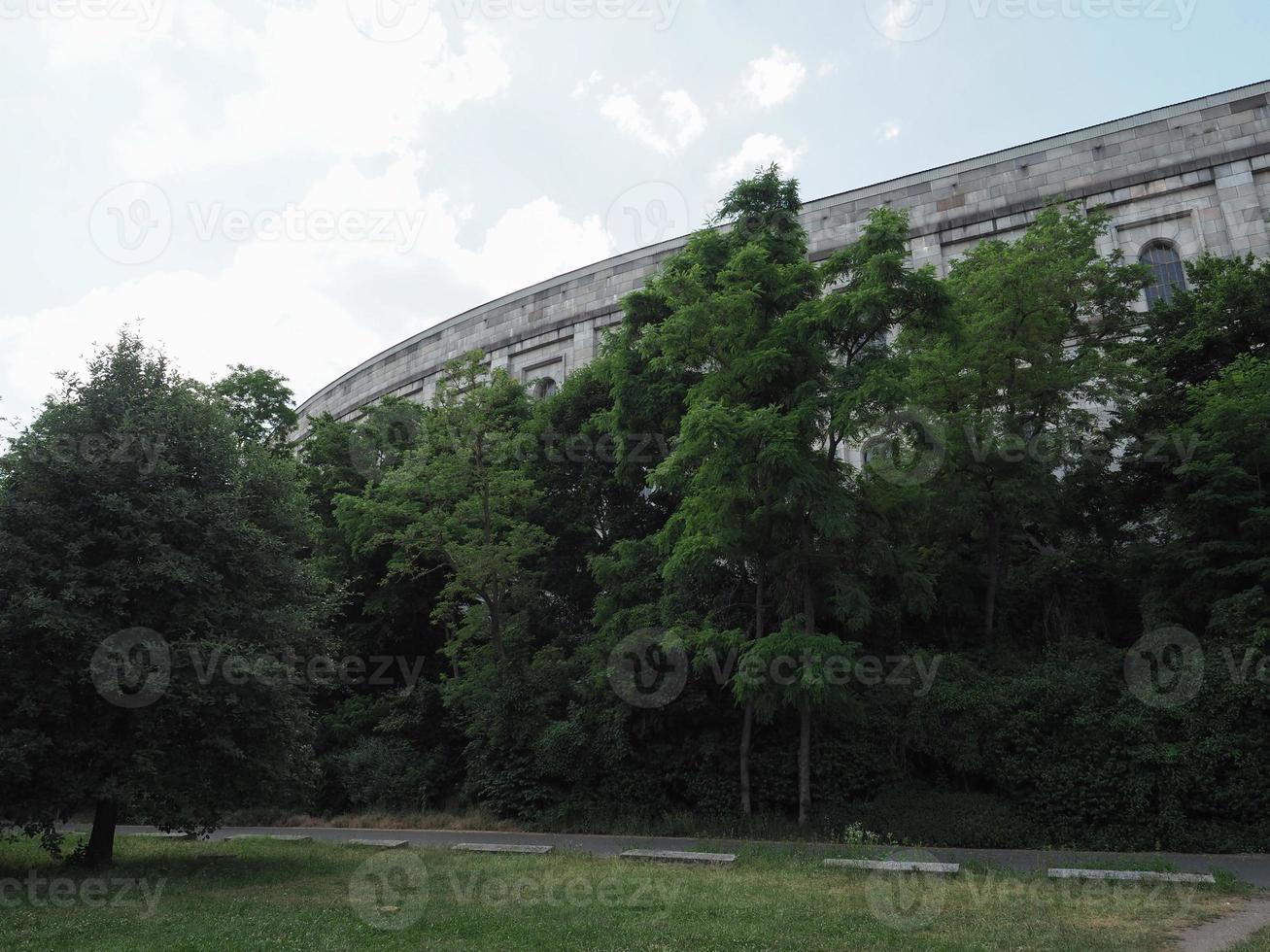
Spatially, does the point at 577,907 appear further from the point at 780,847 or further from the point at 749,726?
the point at 749,726

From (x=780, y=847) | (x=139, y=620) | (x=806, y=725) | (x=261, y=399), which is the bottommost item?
Result: (x=780, y=847)

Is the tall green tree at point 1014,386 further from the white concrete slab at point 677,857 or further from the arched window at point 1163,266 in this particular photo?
the white concrete slab at point 677,857

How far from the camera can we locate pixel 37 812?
12.4 metres

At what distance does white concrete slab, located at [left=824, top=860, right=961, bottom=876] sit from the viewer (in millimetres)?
12117

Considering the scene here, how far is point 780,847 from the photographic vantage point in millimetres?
15055

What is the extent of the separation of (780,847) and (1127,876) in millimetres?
5341

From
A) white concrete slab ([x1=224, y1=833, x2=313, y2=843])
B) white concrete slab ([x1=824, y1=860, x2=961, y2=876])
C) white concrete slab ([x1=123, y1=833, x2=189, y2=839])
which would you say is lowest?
white concrete slab ([x1=123, y1=833, x2=189, y2=839])

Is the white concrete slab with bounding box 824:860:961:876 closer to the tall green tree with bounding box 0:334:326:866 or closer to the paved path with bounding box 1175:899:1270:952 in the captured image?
the paved path with bounding box 1175:899:1270:952

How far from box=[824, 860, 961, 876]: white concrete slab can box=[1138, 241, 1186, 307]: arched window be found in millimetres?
20270

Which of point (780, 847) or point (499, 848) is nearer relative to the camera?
point (780, 847)

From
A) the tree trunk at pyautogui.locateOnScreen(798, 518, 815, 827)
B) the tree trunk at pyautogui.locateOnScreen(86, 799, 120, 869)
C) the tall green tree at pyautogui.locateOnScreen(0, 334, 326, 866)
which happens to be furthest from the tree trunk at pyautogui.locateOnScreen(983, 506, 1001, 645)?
the tree trunk at pyautogui.locateOnScreen(86, 799, 120, 869)

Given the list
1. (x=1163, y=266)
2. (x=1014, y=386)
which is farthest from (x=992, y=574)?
(x=1163, y=266)

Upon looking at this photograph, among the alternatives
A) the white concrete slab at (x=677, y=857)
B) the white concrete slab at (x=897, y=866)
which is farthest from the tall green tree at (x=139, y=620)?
the white concrete slab at (x=897, y=866)

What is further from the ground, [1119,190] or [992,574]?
[1119,190]
